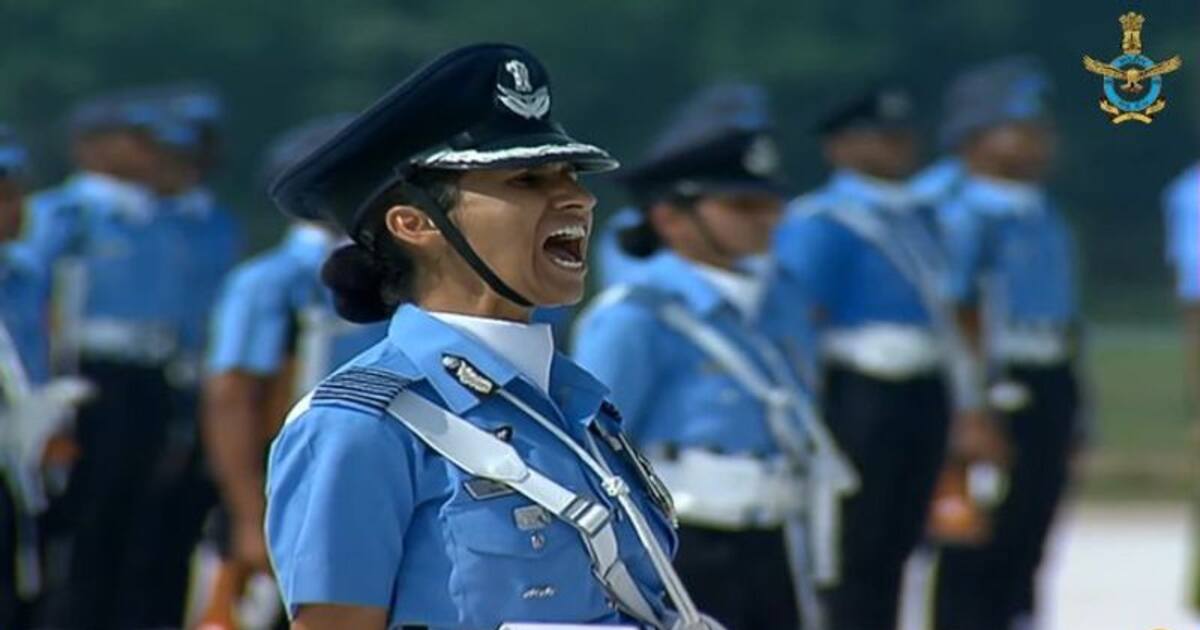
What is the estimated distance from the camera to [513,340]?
415cm

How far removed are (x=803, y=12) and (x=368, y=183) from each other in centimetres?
897

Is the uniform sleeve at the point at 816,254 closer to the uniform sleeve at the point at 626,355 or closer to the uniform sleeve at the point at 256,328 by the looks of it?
the uniform sleeve at the point at 256,328

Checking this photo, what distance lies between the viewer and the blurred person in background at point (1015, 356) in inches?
392

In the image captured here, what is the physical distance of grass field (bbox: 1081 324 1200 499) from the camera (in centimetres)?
1448

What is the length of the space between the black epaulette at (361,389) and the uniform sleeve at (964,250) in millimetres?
5869

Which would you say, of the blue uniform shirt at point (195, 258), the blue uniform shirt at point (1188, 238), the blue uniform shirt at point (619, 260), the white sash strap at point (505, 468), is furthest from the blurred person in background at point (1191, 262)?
the white sash strap at point (505, 468)

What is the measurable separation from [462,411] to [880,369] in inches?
221

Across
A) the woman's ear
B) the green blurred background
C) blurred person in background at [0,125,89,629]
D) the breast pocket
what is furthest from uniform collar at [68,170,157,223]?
the breast pocket

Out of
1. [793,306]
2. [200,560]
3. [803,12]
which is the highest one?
[803,12]

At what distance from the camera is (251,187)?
13016 millimetres

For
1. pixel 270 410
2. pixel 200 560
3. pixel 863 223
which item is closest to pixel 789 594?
pixel 270 410

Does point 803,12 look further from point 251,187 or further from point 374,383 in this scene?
point 374,383

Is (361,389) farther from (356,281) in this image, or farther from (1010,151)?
(1010,151)

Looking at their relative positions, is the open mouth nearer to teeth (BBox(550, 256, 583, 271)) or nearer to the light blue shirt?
teeth (BBox(550, 256, 583, 271))
